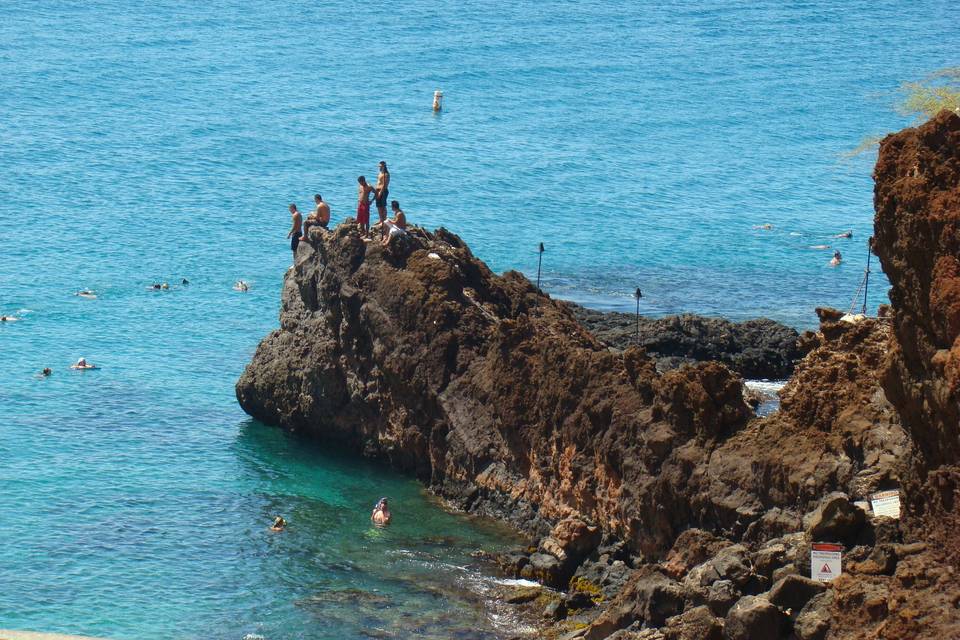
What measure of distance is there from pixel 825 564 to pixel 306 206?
67328 mm

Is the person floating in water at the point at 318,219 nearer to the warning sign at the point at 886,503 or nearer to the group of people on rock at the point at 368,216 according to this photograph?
the group of people on rock at the point at 368,216

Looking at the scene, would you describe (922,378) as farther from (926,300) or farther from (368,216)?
(368,216)

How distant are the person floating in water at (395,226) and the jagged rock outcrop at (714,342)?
1144 cm

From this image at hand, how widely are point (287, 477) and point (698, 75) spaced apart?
287 feet

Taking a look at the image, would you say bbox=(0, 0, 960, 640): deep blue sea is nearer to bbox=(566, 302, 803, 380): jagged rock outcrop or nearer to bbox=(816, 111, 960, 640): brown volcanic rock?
bbox=(566, 302, 803, 380): jagged rock outcrop

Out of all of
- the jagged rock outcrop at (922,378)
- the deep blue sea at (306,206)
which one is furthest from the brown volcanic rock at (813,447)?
the deep blue sea at (306,206)

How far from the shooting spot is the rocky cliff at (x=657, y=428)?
87.5ft

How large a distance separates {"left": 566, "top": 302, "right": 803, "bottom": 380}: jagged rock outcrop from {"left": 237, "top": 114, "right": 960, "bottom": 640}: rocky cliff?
688 centimetres

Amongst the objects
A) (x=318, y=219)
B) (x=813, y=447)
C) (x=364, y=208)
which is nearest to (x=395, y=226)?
(x=364, y=208)

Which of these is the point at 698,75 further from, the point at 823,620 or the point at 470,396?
the point at 823,620

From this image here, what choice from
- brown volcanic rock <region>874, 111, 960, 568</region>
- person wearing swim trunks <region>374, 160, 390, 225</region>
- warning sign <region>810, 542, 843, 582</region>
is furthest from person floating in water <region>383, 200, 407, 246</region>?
warning sign <region>810, 542, 843, 582</region>

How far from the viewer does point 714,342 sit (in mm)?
57438

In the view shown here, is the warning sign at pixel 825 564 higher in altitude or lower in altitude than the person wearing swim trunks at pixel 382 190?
lower

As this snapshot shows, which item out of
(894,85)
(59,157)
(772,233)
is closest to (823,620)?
(772,233)
